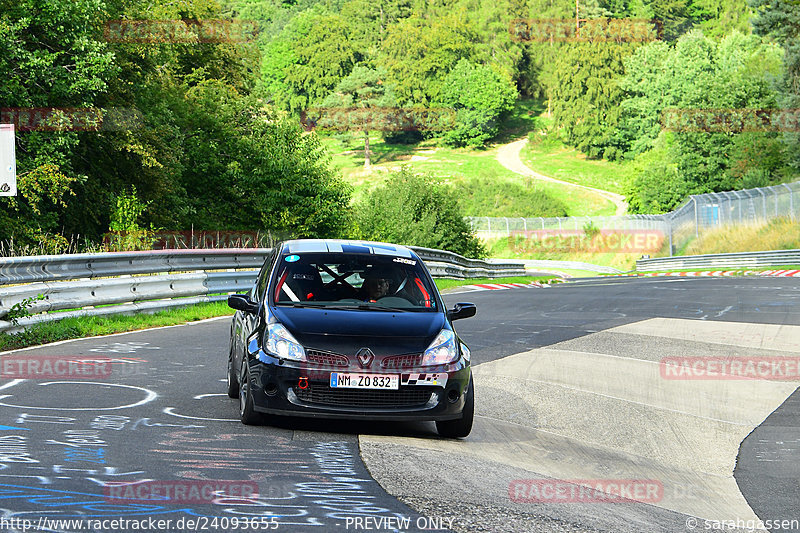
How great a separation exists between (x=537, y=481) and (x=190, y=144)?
33595mm

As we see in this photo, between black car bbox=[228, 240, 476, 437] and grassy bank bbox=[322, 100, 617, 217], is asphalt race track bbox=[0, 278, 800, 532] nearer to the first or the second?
black car bbox=[228, 240, 476, 437]

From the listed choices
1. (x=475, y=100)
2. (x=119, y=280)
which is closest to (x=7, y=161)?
(x=119, y=280)

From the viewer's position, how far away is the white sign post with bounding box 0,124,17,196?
13.6 meters

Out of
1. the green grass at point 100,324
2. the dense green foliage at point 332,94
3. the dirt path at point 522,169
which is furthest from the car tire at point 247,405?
the dirt path at point 522,169

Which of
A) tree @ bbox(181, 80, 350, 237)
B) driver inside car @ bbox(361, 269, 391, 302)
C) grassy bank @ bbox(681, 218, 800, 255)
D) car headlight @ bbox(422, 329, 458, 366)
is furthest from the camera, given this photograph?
grassy bank @ bbox(681, 218, 800, 255)

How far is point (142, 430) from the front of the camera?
761 centimetres

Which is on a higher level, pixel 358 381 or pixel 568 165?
pixel 358 381

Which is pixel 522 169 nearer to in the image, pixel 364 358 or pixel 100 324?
pixel 100 324

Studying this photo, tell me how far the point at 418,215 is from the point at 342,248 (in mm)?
41290

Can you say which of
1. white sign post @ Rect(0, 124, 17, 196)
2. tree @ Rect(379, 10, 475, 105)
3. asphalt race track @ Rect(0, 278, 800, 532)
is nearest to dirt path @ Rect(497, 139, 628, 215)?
tree @ Rect(379, 10, 475, 105)

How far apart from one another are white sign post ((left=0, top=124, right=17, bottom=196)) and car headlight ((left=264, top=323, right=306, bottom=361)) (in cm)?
699

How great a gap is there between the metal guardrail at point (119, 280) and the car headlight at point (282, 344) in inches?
240

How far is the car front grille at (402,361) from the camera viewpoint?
776cm

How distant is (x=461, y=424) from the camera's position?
26.8ft
